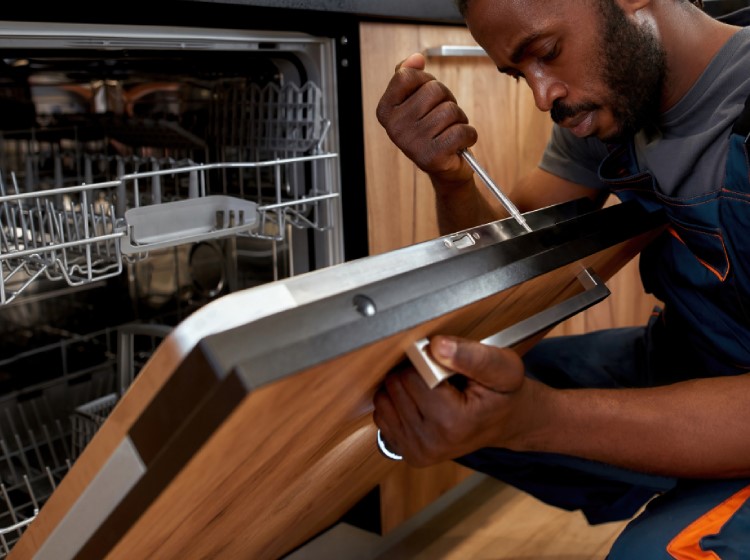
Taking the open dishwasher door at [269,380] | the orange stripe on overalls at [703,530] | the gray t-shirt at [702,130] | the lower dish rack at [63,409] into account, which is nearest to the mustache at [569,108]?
the gray t-shirt at [702,130]

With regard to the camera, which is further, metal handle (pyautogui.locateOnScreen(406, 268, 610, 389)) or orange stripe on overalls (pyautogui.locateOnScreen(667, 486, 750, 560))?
orange stripe on overalls (pyautogui.locateOnScreen(667, 486, 750, 560))

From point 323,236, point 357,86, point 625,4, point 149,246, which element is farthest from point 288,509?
point 625,4

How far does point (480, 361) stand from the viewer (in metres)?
0.59

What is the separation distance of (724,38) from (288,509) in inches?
31.5

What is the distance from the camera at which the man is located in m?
0.71

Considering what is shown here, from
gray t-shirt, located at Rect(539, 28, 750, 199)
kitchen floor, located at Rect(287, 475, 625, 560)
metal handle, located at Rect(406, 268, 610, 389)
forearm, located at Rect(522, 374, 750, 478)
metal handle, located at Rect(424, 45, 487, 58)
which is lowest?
kitchen floor, located at Rect(287, 475, 625, 560)

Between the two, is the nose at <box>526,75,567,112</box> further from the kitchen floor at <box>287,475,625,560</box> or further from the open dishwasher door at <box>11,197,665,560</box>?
the kitchen floor at <box>287,475,625,560</box>

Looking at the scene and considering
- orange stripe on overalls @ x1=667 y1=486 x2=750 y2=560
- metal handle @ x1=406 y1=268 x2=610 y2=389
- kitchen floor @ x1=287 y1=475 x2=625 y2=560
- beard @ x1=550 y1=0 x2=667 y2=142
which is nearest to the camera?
metal handle @ x1=406 y1=268 x2=610 y2=389

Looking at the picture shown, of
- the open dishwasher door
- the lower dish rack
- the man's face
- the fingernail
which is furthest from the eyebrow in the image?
the lower dish rack

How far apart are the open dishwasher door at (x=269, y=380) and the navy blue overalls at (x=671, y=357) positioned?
9.9 inches

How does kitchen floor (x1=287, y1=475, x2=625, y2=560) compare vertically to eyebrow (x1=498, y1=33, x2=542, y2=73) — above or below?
below

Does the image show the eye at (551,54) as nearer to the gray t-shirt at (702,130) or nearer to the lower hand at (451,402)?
the gray t-shirt at (702,130)

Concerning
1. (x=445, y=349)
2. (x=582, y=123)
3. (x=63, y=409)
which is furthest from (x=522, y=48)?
(x=63, y=409)

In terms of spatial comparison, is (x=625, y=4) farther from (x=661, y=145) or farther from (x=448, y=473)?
(x=448, y=473)
